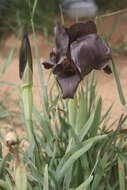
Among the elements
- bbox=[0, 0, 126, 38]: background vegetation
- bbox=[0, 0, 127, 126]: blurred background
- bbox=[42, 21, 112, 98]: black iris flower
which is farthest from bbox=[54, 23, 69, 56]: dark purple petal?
bbox=[0, 0, 126, 38]: background vegetation

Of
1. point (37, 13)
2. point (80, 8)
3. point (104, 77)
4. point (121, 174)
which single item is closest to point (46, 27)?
point (37, 13)

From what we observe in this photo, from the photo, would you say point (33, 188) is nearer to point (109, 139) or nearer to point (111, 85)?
point (109, 139)

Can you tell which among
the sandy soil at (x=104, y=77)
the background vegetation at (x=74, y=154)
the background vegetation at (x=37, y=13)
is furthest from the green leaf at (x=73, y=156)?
the background vegetation at (x=37, y=13)

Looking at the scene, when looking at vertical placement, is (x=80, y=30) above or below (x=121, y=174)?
above

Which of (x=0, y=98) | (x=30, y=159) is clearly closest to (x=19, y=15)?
(x=0, y=98)

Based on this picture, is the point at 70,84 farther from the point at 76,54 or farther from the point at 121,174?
the point at 121,174

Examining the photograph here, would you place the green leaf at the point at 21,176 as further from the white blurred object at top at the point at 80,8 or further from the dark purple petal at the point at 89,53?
the white blurred object at top at the point at 80,8

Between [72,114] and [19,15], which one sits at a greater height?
[19,15]

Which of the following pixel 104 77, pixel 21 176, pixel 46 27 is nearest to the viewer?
pixel 21 176
